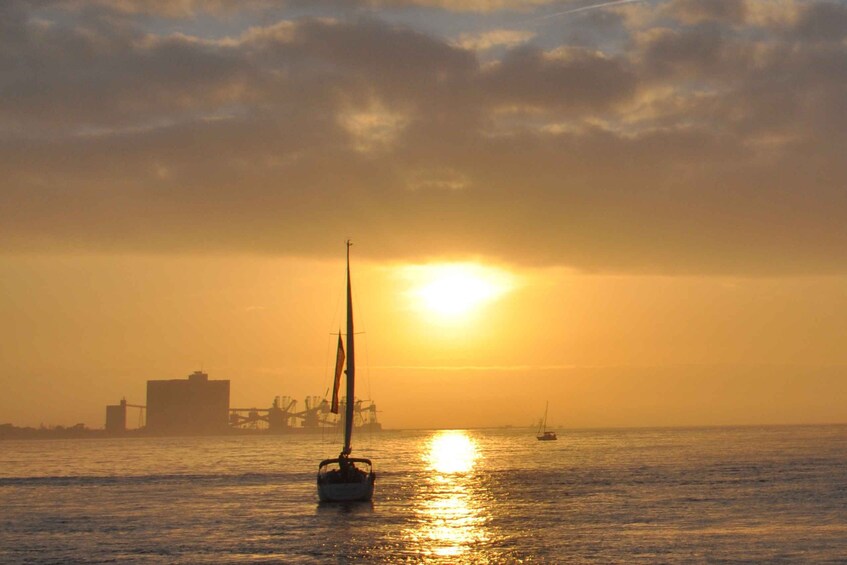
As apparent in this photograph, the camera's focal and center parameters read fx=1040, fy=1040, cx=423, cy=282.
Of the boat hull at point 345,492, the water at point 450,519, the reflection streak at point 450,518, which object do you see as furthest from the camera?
the boat hull at point 345,492

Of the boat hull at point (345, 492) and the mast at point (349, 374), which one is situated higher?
the mast at point (349, 374)

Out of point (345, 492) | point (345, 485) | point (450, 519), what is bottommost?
point (450, 519)

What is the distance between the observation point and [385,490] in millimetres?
121625

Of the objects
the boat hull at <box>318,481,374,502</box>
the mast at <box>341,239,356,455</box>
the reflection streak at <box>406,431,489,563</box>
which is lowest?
the reflection streak at <box>406,431,489,563</box>

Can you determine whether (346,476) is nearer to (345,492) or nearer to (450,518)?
(345,492)

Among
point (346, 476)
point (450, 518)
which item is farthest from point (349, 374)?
point (450, 518)

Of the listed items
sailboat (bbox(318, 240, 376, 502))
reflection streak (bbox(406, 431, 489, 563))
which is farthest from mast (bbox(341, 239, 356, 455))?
reflection streak (bbox(406, 431, 489, 563))

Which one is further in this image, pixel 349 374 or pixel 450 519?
pixel 349 374

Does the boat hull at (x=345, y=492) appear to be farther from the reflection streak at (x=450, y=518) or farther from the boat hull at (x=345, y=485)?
the reflection streak at (x=450, y=518)

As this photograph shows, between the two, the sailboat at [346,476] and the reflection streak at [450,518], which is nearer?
the reflection streak at [450,518]

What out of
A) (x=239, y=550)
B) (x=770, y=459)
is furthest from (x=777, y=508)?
(x=770, y=459)

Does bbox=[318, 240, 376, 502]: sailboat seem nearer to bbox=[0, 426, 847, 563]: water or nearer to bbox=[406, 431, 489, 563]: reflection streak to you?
bbox=[0, 426, 847, 563]: water

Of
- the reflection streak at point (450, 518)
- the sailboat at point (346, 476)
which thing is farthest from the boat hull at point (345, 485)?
the reflection streak at point (450, 518)

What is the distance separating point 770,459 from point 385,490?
285 feet
